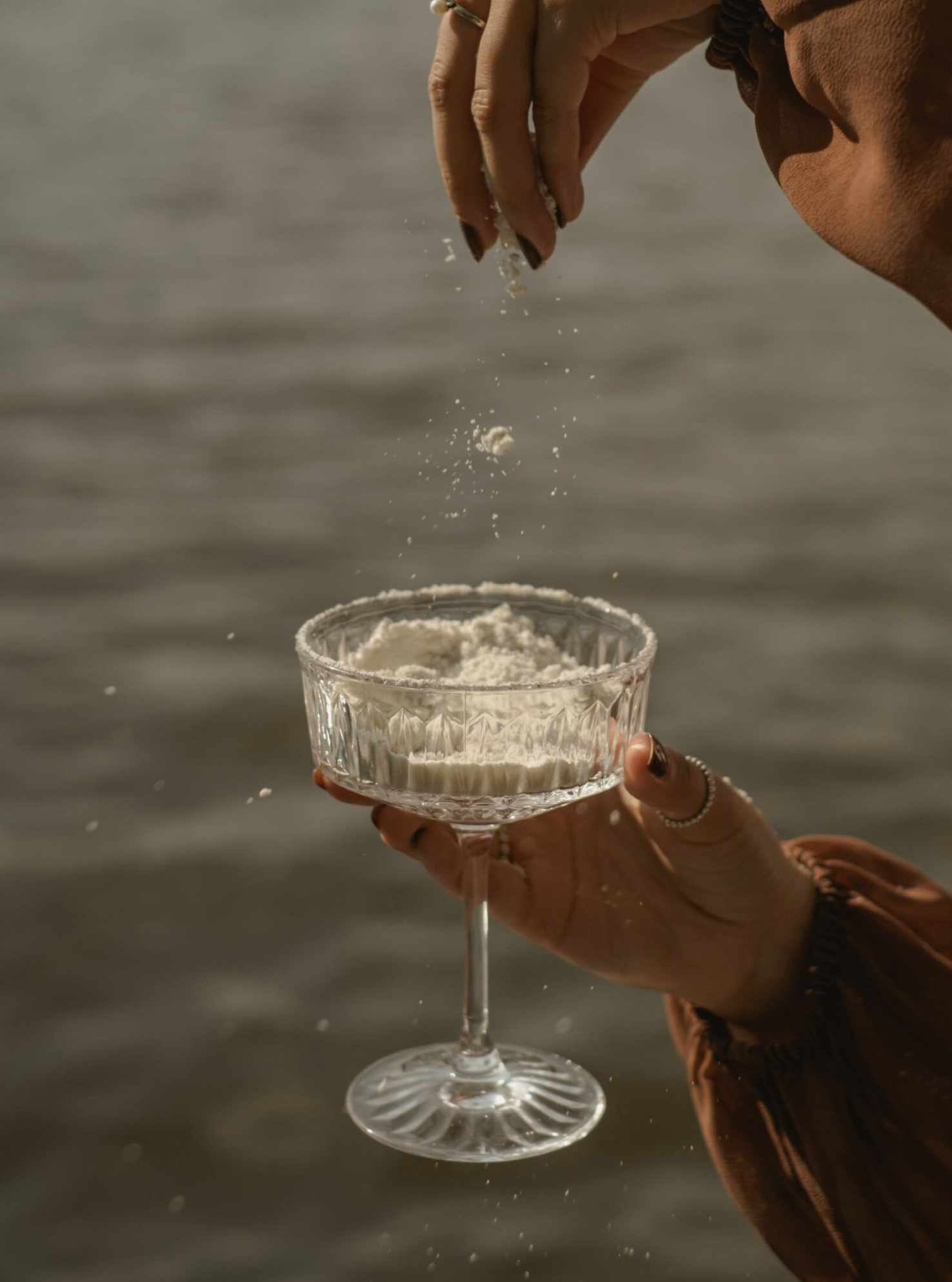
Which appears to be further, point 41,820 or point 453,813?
point 41,820

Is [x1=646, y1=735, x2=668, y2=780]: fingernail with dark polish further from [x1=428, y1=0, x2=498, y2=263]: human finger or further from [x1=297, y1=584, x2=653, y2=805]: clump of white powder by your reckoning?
[x1=428, y1=0, x2=498, y2=263]: human finger

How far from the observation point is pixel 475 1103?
3.70 ft

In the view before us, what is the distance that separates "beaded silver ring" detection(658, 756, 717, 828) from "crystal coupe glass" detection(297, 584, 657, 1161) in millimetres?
68

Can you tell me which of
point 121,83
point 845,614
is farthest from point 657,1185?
point 121,83

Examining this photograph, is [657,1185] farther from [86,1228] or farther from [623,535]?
[623,535]

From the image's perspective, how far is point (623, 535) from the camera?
2.40 meters

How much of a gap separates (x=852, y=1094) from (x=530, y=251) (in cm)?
65

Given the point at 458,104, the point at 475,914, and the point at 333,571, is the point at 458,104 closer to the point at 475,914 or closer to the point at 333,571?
the point at 475,914

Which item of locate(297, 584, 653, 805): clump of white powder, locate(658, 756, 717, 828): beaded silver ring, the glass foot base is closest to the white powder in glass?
locate(297, 584, 653, 805): clump of white powder

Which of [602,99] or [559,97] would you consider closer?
[559,97]

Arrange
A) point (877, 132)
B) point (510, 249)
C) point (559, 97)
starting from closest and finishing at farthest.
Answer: point (877, 132) → point (559, 97) → point (510, 249)

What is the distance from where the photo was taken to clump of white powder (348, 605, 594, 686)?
42.7 inches

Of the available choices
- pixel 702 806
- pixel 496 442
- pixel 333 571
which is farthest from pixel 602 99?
pixel 333 571

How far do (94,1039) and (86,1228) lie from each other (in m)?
0.24
